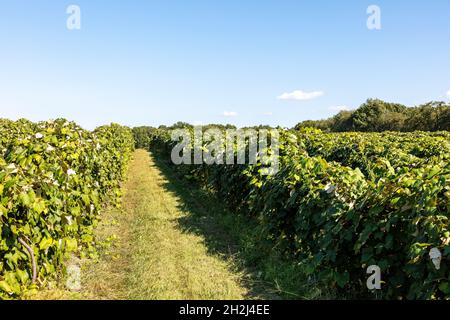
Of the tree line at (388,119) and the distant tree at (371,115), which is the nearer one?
the tree line at (388,119)

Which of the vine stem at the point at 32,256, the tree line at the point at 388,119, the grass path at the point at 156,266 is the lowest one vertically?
the grass path at the point at 156,266

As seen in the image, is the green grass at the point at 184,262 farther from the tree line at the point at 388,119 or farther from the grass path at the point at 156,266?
the tree line at the point at 388,119

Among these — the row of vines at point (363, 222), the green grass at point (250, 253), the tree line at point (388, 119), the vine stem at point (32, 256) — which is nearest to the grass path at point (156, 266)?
the green grass at point (250, 253)

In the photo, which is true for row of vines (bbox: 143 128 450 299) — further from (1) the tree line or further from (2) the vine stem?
(1) the tree line

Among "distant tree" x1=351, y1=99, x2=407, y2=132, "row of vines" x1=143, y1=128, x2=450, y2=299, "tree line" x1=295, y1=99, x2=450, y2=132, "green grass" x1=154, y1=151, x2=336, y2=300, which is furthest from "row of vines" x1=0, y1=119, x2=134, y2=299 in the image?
"distant tree" x1=351, y1=99, x2=407, y2=132

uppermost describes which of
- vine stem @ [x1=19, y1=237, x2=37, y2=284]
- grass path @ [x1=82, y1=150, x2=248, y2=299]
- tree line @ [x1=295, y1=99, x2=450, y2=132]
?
tree line @ [x1=295, y1=99, x2=450, y2=132]

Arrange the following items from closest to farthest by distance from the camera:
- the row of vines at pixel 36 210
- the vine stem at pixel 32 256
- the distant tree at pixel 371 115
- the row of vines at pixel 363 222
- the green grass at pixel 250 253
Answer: the row of vines at pixel 363 222, the row of vines at pixel 36 210, the vine stem at pixel 32 256, the green grass at pixel 250 253, the distant tree at pixel 371 115

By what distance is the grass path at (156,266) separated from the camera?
219 inches

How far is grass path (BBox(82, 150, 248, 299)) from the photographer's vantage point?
18.3 feet

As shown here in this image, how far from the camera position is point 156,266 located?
657cm

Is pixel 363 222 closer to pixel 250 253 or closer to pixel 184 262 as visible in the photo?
pixel 250 253

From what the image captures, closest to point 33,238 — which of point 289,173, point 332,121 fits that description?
point 289,173

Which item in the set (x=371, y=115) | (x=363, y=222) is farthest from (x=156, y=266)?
(x=371, y=115)
